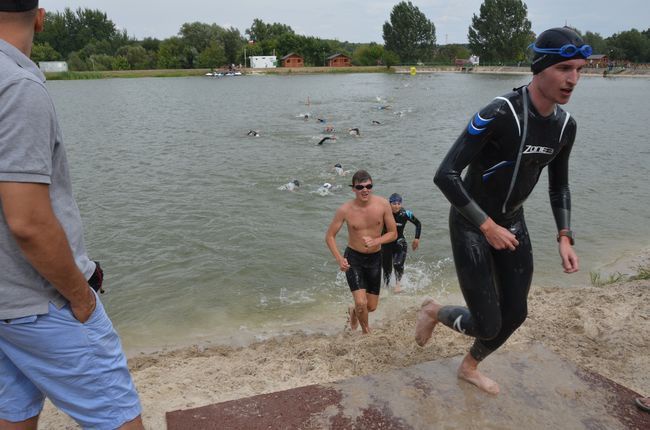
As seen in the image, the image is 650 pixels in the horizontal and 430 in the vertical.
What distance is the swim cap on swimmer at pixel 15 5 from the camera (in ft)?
5.44

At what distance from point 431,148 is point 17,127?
67.9 feet

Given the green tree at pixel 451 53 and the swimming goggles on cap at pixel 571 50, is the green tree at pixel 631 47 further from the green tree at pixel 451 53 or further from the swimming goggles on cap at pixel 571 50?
the swimming goggles on cap at pixel 571 50

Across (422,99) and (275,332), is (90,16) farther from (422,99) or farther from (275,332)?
(275,332)

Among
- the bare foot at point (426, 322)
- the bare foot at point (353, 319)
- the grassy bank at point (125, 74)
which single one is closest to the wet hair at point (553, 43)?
the bare foot at point (426, 322)

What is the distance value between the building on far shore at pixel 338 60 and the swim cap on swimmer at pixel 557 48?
12649 centimetres

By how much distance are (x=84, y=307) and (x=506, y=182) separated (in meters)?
2.36

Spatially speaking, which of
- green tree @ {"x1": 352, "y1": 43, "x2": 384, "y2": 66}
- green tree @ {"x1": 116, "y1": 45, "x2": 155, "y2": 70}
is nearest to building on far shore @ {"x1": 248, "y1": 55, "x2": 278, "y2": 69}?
green tree @ {"x1": 116, "y1": 45, "x2": 155, "y2": 70}

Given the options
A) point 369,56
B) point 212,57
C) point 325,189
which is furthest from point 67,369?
point 369,56

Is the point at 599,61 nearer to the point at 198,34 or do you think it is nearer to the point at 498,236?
the point at 198,34

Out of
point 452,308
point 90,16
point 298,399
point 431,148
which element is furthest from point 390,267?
point 90,16

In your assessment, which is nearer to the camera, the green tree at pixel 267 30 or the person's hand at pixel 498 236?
the person's hand at pixel 498 236

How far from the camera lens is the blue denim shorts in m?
1.79

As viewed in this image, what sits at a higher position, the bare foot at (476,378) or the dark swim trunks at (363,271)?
the bare foot at (476,378)

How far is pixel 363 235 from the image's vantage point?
227 inches
